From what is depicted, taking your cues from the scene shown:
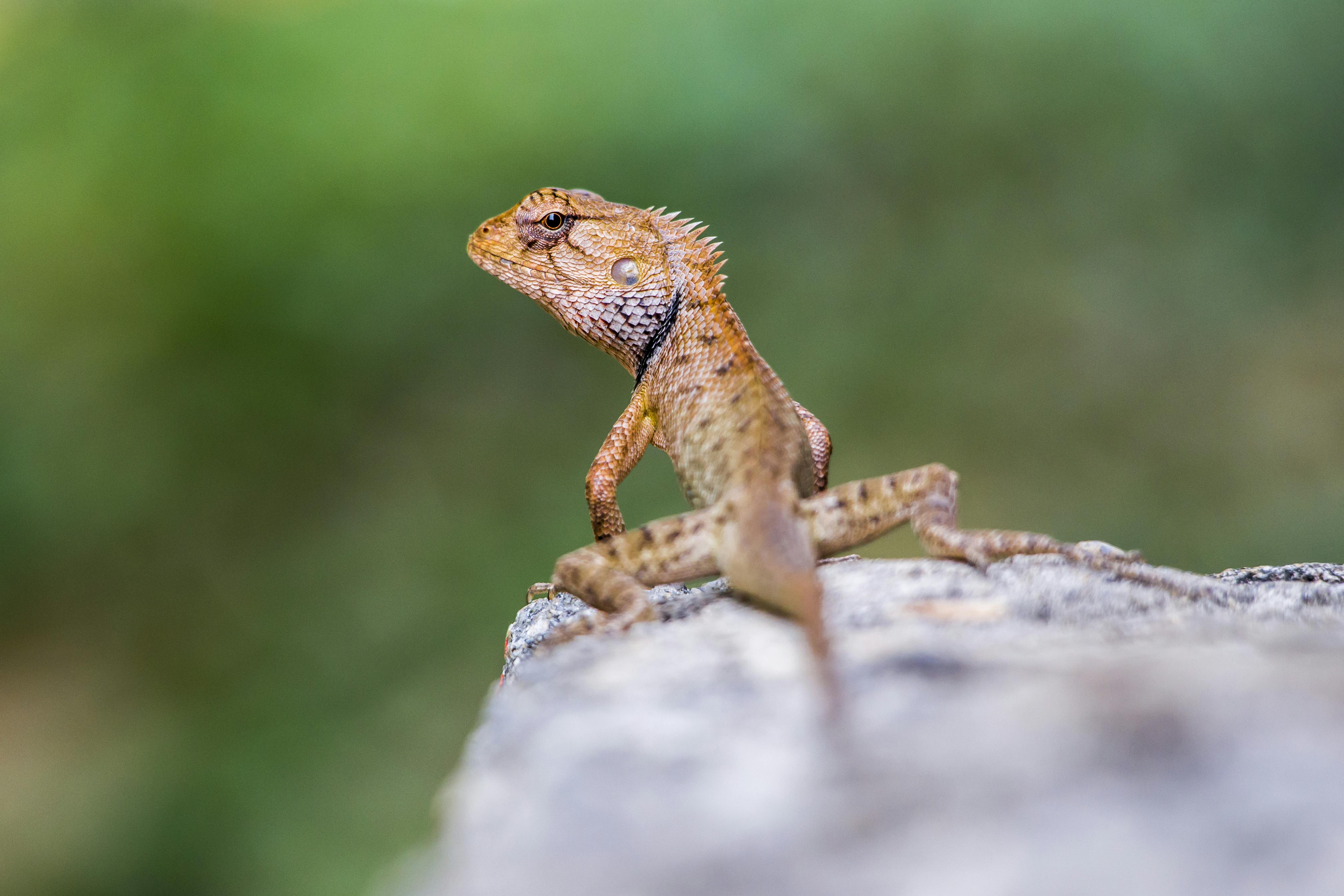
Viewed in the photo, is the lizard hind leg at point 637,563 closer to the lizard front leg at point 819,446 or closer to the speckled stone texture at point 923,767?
the speckled stone texture at point 923,767

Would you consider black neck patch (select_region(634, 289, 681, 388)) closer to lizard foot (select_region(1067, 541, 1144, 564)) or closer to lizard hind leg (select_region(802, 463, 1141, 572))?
lizard hind leg (select_region(802, 463, 1141, 572))

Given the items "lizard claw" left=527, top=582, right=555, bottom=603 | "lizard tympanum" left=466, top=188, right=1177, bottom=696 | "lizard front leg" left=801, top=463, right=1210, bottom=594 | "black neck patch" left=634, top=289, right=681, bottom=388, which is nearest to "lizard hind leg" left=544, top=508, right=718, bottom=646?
"lizard tympanum" left=466, top=188, right=1177, bottom=696

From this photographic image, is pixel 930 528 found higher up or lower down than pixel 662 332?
lower down

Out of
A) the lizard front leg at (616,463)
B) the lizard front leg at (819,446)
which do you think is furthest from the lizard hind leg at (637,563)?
the lizard front leg at (819,446)

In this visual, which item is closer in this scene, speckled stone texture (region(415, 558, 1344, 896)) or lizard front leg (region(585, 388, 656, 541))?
speckled stone texture (region(415, 558, 1344, 896))

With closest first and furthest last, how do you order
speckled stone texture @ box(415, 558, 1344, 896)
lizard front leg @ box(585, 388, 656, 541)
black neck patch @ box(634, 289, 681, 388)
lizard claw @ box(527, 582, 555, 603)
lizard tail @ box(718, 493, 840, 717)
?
speckled stone texture @ box(415, 558, 1344, 896), lizard tail @ box(718, 493, 840, 717), lizard front leg @ box(585, 388, 656, 541), lizard claw @ box(527, 582, 555, 603), black neck patch @ box(634, 289, 681, 388)

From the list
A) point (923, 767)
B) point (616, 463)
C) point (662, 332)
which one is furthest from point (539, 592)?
point (923, 767)

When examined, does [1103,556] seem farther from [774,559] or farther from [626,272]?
[626,272]
